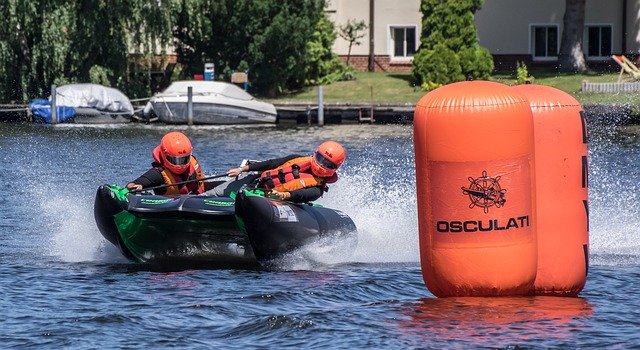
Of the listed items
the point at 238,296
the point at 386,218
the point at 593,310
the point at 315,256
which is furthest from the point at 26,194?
the point at 593,310

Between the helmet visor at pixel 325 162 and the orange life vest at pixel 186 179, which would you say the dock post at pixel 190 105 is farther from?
the helmet visor at pixel 325 162

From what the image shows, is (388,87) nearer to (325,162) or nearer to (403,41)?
(403,41)

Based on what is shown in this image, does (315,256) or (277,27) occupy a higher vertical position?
(277,27)

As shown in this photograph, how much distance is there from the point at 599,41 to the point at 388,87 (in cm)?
819

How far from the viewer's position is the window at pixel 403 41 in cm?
5066

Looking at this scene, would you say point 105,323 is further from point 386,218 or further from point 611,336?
point 386,218

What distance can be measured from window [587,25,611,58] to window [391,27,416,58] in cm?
627

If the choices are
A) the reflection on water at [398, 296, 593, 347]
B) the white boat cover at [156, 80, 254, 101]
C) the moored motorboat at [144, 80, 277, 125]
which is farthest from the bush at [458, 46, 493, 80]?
the reflection on water at [398, 296, 593, 347]

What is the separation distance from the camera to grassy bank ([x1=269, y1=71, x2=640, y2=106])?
43.8 m

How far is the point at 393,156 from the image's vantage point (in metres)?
32.8

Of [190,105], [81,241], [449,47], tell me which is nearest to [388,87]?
[449,47]

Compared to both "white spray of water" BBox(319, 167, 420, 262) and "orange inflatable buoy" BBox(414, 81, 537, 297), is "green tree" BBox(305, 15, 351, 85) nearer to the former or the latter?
"white spray of water" BBox(319, 167, 420, 262)

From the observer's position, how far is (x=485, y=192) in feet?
42.0

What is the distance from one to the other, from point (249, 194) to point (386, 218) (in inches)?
166
